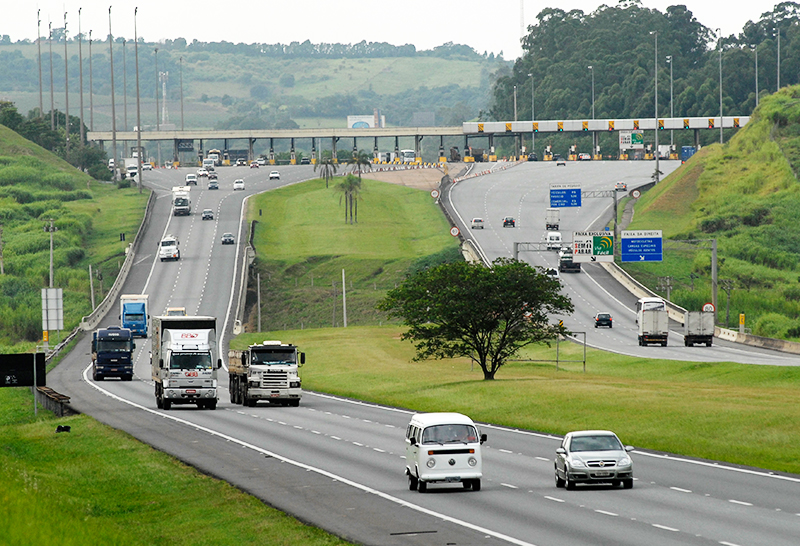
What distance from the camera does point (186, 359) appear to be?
182 ft

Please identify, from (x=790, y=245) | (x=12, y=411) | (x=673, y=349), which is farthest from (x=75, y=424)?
(x=790, y=245)

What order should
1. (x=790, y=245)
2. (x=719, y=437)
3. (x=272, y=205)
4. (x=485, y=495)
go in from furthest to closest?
(x=272, y=205) → (x=790, y=245) → (x=719, y=437) → (x=485, y=495)

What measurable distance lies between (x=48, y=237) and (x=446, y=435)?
4919 inches

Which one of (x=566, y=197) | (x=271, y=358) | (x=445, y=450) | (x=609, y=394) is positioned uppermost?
(x=566, y=197)

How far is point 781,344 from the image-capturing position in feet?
285

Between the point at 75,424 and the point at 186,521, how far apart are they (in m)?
24.0

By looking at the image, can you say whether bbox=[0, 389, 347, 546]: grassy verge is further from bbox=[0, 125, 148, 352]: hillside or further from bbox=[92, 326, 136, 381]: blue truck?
bbox=[0, 125, 148, 352]: hillside

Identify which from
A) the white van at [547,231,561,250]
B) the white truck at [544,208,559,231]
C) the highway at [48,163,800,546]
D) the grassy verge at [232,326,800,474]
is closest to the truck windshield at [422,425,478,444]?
the highway at [48,163,800,546]

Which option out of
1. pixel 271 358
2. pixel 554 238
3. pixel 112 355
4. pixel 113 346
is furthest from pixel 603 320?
pixel 271 358

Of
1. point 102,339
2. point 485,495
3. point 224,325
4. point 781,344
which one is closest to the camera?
point 485,495

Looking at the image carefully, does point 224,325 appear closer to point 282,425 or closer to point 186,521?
point 282,425

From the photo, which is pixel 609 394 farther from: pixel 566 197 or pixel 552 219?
pixel 552 219

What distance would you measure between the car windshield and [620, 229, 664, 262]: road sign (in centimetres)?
6769

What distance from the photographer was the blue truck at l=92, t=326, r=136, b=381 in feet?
258
